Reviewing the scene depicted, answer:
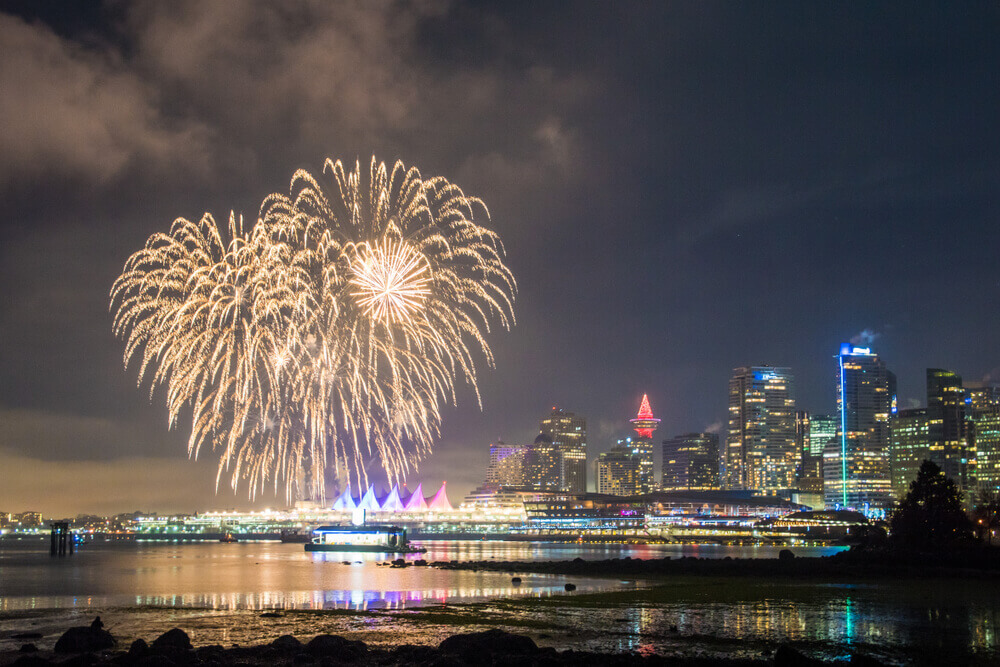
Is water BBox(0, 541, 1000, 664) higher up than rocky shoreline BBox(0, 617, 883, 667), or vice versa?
rocky shoreline BBox(0, 617, 883, 667)

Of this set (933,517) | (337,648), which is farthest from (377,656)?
(933,517)

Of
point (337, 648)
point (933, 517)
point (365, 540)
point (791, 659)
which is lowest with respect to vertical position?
point (365, 540)

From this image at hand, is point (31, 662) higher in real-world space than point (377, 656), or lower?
higher

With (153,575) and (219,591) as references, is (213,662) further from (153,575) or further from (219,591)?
(153,575)

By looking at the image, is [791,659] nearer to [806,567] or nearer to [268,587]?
[268,587]

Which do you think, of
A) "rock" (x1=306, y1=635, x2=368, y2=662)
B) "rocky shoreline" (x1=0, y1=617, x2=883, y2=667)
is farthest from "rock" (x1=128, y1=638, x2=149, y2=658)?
"rock" (x1=306, y1=635, x2=368, y2=662)

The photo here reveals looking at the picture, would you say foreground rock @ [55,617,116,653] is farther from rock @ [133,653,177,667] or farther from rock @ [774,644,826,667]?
rock @ [774,644,826,667]

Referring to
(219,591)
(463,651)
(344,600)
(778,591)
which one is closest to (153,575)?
(219,591)
